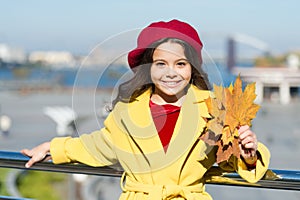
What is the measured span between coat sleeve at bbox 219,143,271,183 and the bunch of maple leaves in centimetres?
5

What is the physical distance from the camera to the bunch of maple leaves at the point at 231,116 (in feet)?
4.84

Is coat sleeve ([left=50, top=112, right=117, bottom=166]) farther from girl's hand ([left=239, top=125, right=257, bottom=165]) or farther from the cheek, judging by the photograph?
girl's hand ([left=239, top=125, right=257, bottom=165])

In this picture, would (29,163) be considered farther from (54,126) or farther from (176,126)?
(54,126)

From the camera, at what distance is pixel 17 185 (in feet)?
45.1

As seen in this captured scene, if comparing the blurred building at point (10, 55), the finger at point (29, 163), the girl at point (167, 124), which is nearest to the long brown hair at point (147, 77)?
the girl at point (167, 124)

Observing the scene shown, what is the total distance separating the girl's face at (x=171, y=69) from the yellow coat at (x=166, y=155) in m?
0.04

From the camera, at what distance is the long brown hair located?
1.57 meters

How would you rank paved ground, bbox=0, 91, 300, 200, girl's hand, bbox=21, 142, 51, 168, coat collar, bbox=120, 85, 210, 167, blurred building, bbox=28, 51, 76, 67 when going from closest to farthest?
1. coat collar, bbox=120, 85, 210, 167
2. girl's hand, bbox=21, 142, 51, 168
3. blurred building, bbox=28, 51, 76, 67
4. paved ground, bbox=0, 91, 300, 200

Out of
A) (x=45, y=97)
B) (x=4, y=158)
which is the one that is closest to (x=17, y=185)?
(x=4, y=158)

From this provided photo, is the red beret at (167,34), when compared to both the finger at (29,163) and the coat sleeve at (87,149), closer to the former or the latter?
the coat sleeve at (87,149)

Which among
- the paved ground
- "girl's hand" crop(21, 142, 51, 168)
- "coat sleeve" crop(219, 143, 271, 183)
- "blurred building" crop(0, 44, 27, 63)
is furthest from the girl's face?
"blurred building" crop(0, 44, 27, 63)

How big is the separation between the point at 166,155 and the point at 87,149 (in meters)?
0.23

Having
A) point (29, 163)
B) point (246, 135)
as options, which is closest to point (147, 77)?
point (246, 135)

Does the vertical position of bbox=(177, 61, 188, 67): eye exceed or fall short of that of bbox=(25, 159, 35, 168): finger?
it exceeds it
